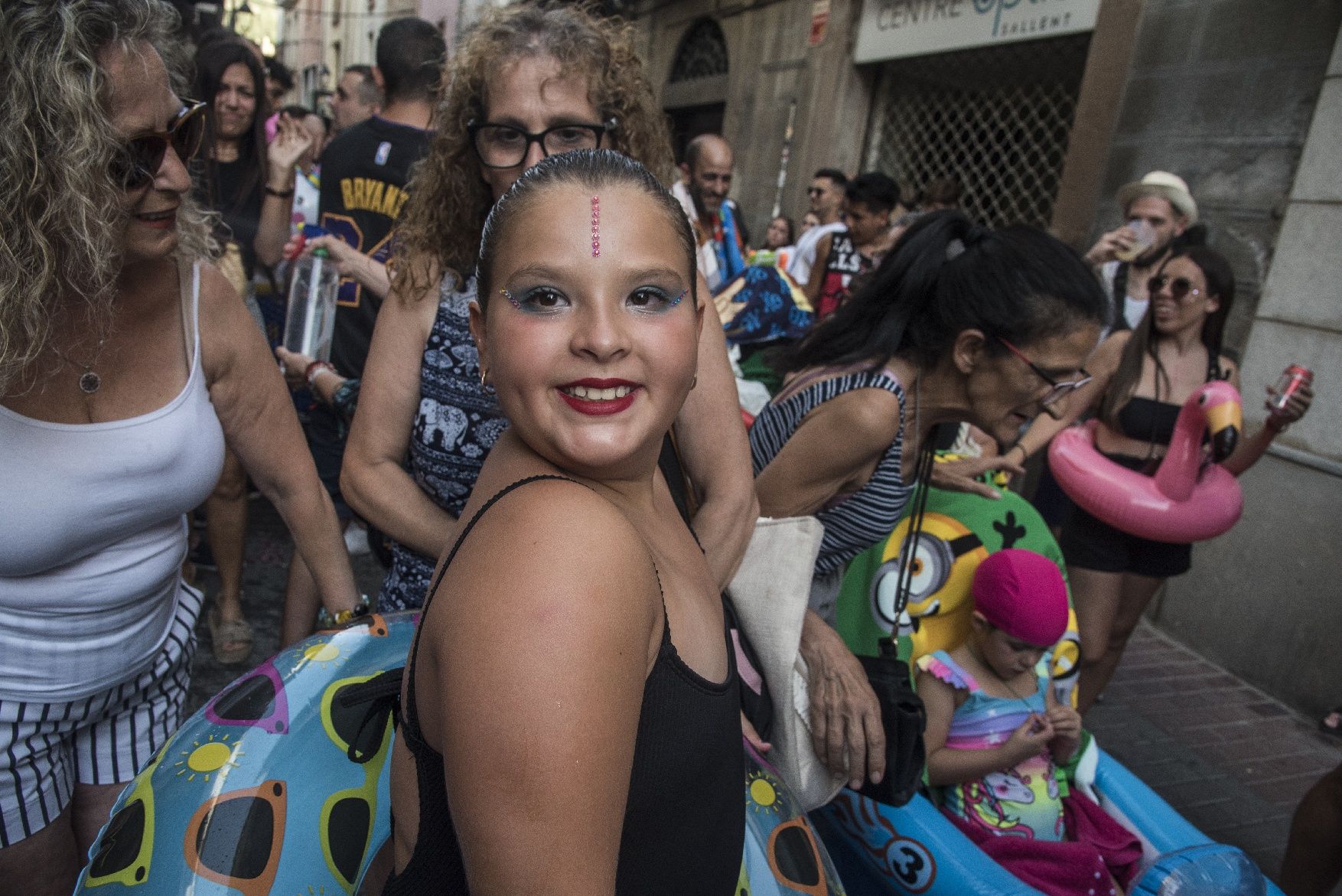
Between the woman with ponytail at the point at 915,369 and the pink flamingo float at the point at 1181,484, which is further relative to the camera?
the pink flamingo float at the point at 1181,484

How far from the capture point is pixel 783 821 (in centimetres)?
149

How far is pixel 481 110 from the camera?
6.09 feet

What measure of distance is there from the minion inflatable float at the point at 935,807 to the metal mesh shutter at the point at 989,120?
4801mm

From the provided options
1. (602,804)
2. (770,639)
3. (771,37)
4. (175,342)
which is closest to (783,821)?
(770,639)

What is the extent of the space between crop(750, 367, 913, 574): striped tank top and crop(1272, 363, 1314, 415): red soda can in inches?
78.9

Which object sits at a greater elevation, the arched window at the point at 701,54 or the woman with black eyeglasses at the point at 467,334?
the arched window at the point at 701,54

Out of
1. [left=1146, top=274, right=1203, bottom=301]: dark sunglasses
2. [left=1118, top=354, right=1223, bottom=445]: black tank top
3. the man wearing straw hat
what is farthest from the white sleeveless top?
the man wearing straw hat

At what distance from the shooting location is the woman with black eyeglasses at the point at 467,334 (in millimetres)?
1766

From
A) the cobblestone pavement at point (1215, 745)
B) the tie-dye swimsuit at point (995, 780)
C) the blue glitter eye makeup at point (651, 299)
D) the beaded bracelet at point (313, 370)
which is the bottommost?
the cobblestone pavement at point (1215, 745)

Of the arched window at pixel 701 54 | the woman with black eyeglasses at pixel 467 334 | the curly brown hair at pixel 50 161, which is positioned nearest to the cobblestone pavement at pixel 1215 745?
the woman with black eyeglasses at pixel 467 334

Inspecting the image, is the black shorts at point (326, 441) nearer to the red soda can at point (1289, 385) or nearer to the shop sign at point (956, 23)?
the red soda can at point (1289, 385)

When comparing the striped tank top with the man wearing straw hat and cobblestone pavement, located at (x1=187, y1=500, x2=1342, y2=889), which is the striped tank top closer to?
cobblestone pavement, located at (x1=187, y1=500, x2=1342, y2=889)

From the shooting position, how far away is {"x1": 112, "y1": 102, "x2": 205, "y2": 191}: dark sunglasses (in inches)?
56.6

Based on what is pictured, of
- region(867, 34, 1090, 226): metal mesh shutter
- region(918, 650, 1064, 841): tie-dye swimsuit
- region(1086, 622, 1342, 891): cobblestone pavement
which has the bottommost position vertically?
region(1086, 622, 1342, 891): cobblestone pavement
